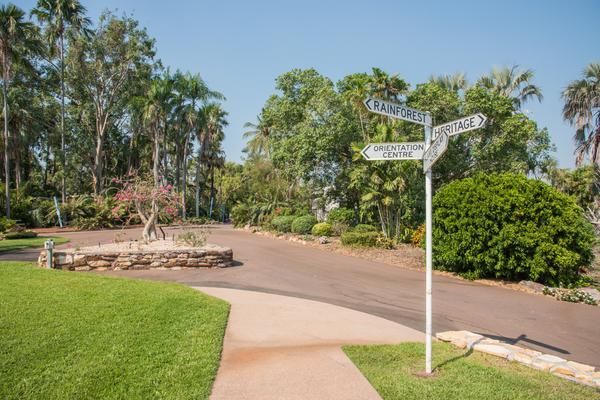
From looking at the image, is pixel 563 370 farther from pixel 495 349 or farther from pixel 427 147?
pixel 427 147

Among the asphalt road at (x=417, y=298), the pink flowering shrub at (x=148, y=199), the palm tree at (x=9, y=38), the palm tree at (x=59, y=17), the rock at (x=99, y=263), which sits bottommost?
the asphalt road at (x=417, y=298)

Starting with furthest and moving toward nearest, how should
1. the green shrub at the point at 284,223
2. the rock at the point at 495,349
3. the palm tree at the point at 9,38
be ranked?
the palm tree at the point at 9,38, the green shrub at the point at 284,223, the rock at the point at 495,349

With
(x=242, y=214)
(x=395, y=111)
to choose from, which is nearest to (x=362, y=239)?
(x=395, y=111)

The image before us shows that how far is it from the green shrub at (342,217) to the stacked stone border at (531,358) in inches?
694

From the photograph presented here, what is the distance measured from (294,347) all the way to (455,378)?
204cm

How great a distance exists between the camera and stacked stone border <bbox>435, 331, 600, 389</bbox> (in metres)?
4.67

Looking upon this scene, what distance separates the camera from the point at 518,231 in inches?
417

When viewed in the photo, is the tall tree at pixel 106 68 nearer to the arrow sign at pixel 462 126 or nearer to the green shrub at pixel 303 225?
the green shrub at pixel 303 225

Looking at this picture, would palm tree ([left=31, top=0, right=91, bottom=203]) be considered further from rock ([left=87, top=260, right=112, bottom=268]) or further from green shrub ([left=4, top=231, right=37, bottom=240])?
rock ([left=87, top=260, right=112, bottom=268])

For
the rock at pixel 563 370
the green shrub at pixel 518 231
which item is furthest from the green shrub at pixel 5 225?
the rock at pixel 563 370

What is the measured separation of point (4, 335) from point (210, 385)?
10.3 ft

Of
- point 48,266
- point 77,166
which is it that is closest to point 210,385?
point 48,266

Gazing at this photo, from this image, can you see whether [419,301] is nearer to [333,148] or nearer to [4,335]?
[4,335]

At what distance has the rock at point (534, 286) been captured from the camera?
9.91 metres
